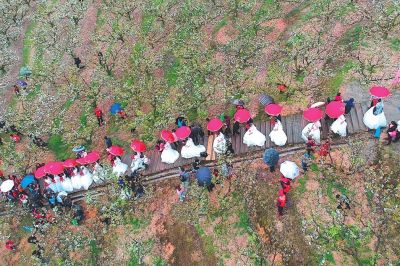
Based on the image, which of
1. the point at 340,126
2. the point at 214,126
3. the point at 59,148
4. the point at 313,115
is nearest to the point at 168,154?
the point at 214,126

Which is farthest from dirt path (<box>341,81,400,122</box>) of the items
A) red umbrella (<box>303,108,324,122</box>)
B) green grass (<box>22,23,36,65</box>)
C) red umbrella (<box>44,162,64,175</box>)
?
green grass (<box>22,23,36,65</box>)

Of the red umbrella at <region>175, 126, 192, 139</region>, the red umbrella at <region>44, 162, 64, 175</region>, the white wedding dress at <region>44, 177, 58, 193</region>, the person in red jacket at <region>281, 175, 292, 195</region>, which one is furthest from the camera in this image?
the white wedding dress at <region>44, 177, 58, 193</region>

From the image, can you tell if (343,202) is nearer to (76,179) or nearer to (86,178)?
(86,178)

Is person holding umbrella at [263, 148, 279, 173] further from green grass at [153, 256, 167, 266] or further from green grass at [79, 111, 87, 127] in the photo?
green grass at [79, 111, 87, 127]

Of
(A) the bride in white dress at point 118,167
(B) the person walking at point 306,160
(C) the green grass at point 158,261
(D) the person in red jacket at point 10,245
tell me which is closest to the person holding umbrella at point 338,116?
(B) the person walking at point 306,160

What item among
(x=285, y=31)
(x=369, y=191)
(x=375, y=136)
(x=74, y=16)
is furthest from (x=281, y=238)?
(x=74, y=16)

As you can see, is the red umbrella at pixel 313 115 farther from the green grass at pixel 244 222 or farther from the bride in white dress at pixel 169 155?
the bride in white dress at pixel 169 155
